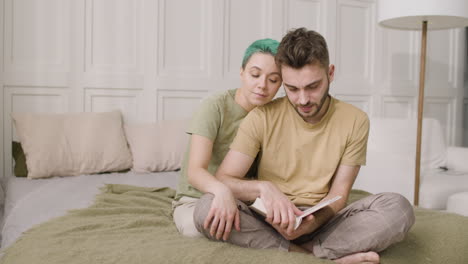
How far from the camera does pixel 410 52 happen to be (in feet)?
14.0

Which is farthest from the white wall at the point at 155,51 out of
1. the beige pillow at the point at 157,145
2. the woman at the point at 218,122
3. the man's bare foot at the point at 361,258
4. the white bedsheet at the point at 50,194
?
the man's bare foot at the point at 361,258

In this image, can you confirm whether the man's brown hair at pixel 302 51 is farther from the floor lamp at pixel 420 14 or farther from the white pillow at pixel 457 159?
the white pillow at pixel 457 159

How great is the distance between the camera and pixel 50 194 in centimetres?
216

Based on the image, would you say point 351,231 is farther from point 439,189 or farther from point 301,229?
point 439,189


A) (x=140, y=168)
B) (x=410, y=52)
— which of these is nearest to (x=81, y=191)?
(x=140, y=168)

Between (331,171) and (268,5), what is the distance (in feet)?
7.75

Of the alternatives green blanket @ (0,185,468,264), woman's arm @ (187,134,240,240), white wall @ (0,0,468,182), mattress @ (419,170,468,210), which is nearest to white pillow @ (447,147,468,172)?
mattress @ (419,170,468,210)

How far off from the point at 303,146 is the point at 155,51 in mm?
1975

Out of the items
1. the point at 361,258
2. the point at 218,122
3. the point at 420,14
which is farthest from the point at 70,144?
the point at 420,14

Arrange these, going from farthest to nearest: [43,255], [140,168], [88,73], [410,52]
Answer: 1. [410,52]
2. [88,73]
3. [140,168]
4. [43,255]

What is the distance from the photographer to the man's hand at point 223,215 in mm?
1310

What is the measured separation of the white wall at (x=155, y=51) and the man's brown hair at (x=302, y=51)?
1943 millimetres

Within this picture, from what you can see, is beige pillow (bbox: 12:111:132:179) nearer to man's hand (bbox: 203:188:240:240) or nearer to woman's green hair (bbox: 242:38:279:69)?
woman's green hair (bbox: 242:38:279:69)

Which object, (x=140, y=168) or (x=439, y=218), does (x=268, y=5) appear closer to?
(x=140, y=168)
